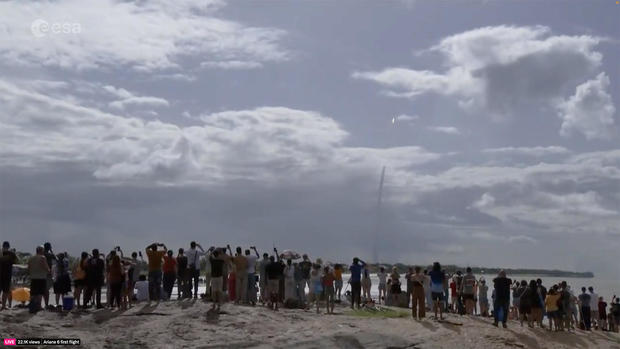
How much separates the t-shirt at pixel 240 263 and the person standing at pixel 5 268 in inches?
248

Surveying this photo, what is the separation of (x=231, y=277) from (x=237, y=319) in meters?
3.99

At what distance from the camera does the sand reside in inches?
660

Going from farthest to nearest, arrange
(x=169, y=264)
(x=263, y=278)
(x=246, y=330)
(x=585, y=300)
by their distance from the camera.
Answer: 1. (x=585, y=300)
2. (x=263, y=278)
3. (x=169, y=264)
4. (x=246, y=330)

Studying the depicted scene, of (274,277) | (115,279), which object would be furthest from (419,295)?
(115,279)

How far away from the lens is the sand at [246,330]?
16766 millimetres

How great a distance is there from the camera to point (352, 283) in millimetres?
23547

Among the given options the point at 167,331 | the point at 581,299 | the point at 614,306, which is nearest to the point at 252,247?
the point at 167,331

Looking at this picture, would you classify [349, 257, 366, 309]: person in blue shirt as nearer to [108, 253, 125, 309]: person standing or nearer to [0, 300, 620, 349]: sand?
[0, 300, 620, 349]: sand

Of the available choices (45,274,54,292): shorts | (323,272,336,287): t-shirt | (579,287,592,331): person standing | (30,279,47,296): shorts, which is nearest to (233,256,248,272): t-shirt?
(323,272,336,287): t-shirt

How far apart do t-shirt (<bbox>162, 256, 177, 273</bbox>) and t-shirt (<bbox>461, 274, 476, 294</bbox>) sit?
973 centimetres

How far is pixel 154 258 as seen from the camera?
20.6 metres

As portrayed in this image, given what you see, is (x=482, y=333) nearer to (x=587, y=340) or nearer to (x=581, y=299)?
(x=587, y=340)

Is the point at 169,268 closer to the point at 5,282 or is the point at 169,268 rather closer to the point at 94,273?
the point at 94,273

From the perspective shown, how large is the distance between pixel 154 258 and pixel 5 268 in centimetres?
400
